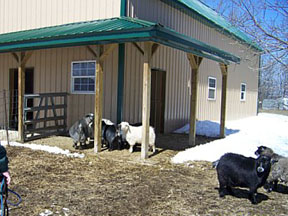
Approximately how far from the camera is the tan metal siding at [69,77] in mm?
9750

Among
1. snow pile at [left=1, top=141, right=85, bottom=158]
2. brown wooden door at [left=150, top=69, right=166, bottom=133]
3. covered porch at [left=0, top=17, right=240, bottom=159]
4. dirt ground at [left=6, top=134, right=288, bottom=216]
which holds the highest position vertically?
covered porch at [left=0, top=17, right=240, bottom=159]

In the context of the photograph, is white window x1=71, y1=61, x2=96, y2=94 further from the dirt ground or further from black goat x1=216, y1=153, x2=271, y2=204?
black goat x1=216, y1=153, x2=271, y2=204

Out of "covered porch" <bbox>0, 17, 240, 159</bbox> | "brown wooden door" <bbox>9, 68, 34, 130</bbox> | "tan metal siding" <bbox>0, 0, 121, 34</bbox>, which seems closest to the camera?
"covered porch" <bbox>0, 17, 240, 159</bbox>

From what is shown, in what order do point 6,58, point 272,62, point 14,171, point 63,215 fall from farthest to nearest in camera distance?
point 6,58, point 272,62, point 14,171, point 63,215

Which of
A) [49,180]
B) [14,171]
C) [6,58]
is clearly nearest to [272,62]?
[49,180]

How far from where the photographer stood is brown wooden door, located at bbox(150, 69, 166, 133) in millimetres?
11172

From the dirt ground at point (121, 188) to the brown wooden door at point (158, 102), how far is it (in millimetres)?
3970

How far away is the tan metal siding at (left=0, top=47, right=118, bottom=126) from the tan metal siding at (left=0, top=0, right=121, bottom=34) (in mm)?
1080

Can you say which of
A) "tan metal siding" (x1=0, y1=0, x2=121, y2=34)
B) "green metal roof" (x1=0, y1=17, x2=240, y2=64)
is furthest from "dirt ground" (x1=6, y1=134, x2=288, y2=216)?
"tan metal siding" (x1=0, y1=0, x2=121, y2=34)

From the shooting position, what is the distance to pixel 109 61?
9.75 metres

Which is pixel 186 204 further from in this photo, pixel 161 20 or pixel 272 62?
pixel 161 20

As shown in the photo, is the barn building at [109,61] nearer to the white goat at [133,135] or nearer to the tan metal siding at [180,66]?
the tan metal siding at [180,66]

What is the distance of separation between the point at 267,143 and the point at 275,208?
4813mm

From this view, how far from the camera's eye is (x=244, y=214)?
400 centimetres
